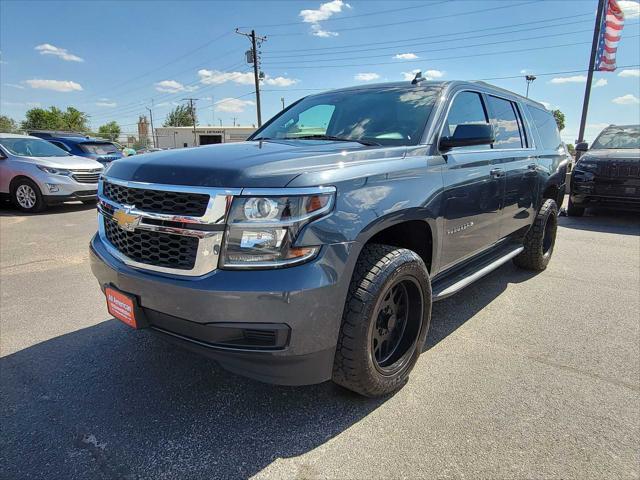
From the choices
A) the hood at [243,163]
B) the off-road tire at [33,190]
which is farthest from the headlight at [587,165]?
the off-road tire at [33,190]

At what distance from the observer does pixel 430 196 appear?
268cm

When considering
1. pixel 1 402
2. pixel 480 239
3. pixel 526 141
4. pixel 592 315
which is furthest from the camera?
pixel 526 141

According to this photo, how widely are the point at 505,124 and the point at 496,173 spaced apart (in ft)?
2.77

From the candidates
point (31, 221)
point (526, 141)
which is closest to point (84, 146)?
point (31, 221)

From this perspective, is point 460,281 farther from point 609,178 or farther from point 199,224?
point 609,178

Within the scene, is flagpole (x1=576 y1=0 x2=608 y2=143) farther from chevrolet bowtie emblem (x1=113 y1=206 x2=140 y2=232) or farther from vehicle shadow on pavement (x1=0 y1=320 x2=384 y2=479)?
chevrolet bowtie emblem (x1=113 y1=206 x2=140 y2=232)

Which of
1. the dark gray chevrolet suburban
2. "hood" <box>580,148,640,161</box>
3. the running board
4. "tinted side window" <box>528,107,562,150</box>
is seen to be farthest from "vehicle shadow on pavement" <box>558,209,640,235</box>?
the dark gray chevrolet suburban

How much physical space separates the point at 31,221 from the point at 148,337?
6.67 m

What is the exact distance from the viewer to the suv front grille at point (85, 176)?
30.5ft

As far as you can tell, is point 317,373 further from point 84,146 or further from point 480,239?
point 84,146

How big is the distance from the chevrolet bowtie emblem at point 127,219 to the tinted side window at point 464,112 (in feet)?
6.71

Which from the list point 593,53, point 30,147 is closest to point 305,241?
point 30,147

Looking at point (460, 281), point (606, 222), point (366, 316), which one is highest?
point (366, 316)

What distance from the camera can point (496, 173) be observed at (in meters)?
3.53
